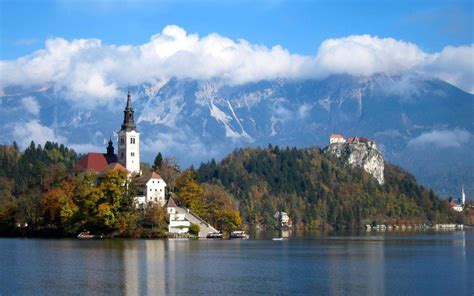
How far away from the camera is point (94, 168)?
15912cm

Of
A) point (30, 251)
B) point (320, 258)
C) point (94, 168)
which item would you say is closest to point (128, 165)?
point (94, 168)

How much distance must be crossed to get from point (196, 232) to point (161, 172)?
2440 cm

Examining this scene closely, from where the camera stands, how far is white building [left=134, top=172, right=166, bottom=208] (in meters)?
137

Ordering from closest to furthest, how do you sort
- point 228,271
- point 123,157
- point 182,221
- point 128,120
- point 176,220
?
point 228,271 < point 176,220 < point 182,221 < point 123,157 < point 128,120

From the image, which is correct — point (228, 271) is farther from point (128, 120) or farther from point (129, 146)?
point (128, 120)

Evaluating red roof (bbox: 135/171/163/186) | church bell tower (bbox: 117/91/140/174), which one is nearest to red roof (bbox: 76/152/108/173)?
church bell tower (bbox: 117/91/140/174)

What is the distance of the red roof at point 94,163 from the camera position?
159m

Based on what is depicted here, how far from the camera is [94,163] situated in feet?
528

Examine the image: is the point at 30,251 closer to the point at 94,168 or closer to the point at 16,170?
the point at 94,168

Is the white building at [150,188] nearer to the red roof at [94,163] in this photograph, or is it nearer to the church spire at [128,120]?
the red roof at [94,163]

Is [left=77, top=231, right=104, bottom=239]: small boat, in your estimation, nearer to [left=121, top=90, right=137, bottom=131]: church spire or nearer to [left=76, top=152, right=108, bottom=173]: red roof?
[left=76, top=152, right=108, bottom=173]: red roof

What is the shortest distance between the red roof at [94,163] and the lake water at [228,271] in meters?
56.6

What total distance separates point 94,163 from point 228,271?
9288 centimetres

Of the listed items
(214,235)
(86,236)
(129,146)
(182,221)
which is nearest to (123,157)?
(129,146)
